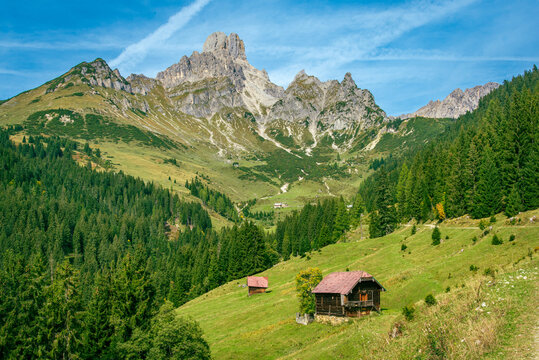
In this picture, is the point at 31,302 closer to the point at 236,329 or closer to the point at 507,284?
the point at 236,329

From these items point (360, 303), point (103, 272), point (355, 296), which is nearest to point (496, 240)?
point (360, 303)

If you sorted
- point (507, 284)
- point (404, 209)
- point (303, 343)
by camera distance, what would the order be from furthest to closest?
1. point (404, 209)
2. point (303, 343)
3. point (507, 284)

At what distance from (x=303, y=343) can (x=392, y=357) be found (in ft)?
71.7

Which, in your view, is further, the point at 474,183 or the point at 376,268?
the point at 474,183

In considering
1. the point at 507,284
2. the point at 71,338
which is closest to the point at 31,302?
the point at 71,338

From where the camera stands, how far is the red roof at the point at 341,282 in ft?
171

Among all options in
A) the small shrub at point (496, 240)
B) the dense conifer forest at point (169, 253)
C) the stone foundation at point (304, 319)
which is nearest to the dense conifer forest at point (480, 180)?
the dense conifer forest at point (169, 253)

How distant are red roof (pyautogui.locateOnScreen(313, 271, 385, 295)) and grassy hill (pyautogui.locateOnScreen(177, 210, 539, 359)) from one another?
4688 millimetres

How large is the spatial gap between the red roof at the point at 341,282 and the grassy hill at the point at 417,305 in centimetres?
469

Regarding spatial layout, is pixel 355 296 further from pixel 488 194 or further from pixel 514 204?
pixel 488 194

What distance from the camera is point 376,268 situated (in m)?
Answer: 69.8

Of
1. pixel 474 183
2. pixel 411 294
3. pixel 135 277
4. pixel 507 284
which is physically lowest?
pixel 411 294

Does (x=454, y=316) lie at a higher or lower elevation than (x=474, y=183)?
lower

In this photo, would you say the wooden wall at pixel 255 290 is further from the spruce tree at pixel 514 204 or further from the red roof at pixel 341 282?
the spruce tree at pixel 514 204
